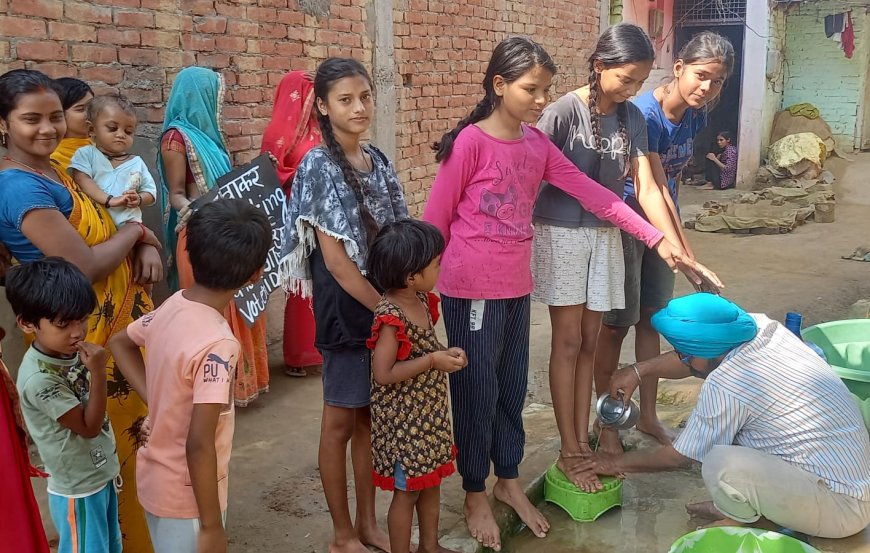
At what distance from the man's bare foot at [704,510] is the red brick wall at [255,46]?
308cm

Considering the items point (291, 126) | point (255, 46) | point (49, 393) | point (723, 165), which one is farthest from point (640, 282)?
point (723, 165)

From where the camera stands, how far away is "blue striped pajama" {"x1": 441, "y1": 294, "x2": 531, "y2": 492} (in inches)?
105

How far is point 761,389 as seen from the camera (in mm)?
2584

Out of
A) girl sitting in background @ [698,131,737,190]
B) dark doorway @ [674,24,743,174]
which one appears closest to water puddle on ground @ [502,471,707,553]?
girl sitting in background @ [698,131,737,190]

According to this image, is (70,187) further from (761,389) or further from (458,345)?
(761,389)

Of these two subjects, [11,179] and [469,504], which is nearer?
[11,179]

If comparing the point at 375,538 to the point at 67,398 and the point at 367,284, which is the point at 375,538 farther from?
the point at 67,398

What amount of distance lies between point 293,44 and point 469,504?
3334mm

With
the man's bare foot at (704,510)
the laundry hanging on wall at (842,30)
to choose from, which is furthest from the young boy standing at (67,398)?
the laundry hanging on wall at (842,30)

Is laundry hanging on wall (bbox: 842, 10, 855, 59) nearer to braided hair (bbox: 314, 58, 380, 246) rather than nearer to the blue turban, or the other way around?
the blue turban

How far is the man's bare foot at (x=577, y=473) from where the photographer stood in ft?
9.76

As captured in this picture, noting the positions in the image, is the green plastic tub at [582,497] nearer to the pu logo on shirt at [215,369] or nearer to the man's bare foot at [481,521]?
the man's bare foot at [481,521]

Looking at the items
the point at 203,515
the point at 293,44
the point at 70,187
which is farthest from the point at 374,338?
the point at 293,44

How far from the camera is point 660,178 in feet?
10.7
